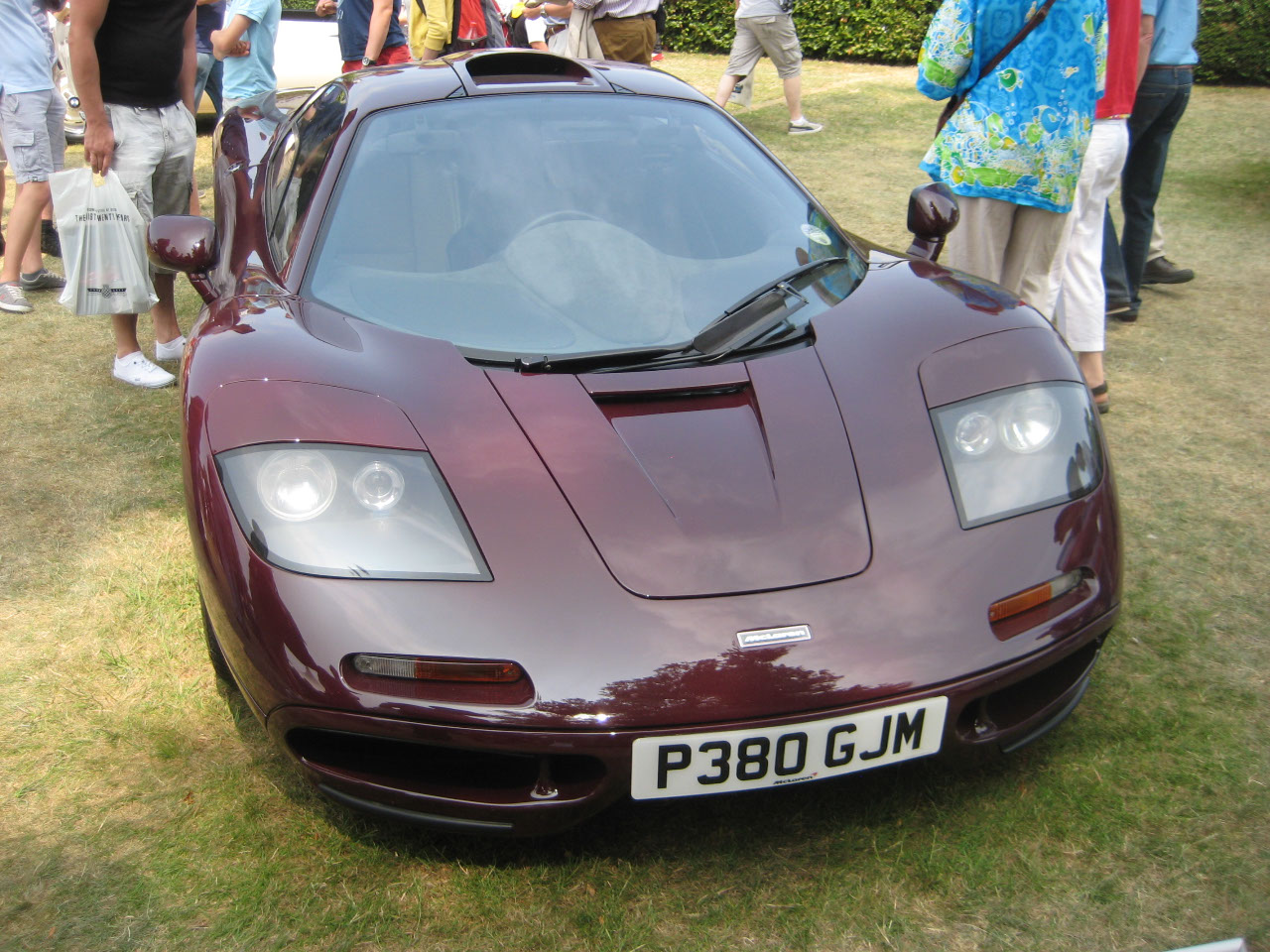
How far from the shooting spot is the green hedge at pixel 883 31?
35.5 feet

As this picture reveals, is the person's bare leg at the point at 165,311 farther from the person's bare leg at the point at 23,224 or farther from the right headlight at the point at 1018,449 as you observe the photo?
the right headlight at the point at 1018,449

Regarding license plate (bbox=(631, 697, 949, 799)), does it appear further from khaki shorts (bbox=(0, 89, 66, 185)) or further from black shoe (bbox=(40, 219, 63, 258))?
black shoe (bbox=(40, 219, 63, 258))

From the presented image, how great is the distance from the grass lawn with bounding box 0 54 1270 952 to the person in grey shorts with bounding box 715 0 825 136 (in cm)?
609

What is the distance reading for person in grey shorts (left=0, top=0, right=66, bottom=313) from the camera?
16.0ft

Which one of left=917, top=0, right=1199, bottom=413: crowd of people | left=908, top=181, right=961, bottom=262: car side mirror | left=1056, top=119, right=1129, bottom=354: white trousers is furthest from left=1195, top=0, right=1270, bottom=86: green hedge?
left=908, top=181, right=961, bottom=262: car side mirror

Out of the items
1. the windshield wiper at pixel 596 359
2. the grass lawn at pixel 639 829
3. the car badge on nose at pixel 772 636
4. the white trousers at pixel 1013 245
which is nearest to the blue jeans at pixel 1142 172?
the white trousers at pixel 1013 245

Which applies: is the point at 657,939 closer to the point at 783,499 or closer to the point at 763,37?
the point at 783,499

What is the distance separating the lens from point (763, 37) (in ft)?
27.5

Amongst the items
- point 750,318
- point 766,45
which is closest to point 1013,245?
point 750,318

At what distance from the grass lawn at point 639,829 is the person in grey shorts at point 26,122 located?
7.89 ft

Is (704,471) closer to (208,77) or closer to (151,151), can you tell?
(151,151)

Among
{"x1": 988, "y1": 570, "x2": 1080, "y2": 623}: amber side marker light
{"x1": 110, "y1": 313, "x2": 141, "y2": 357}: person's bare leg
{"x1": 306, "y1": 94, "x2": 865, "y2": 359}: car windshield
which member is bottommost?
{"x1": 110, "y1": 313, "x2": 141, "y2": 357}: person's bare leg

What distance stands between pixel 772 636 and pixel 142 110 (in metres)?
3.47

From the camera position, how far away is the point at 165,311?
4.45 m
